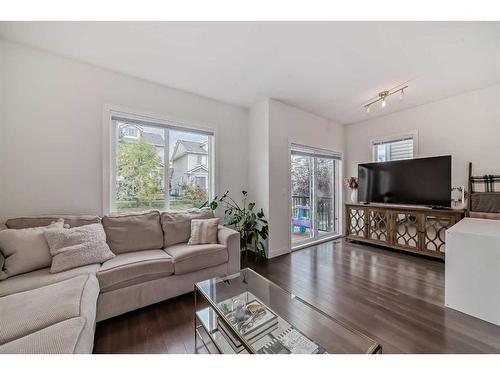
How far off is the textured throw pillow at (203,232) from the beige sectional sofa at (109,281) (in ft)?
0.29

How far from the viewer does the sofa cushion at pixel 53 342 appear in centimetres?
81

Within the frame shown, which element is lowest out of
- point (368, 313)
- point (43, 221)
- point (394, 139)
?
point (368, 313)

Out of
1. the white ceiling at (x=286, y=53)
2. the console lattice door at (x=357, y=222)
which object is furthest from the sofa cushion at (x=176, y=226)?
the console lattice door at (x=357, y=222)

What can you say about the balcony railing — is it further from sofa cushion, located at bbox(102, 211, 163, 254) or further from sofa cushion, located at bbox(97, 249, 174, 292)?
sofa cushion, located at bbox(97, 249, 174, 292)

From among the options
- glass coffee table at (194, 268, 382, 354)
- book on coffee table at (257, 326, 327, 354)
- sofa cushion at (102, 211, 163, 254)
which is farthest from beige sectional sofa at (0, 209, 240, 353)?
book on coffee table at (257, 326, 327, 354)

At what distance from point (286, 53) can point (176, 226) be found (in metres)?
2.32

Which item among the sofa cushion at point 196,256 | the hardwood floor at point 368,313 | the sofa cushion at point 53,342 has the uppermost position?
the sofa cushion at point 53,342

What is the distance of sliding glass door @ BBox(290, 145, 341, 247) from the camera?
3836mm

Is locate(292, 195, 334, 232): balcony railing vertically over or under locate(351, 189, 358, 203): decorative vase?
under

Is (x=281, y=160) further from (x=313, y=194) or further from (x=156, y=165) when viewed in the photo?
(x=156, y=165)

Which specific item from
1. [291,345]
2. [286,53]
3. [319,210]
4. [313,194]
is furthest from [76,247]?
[319,210]

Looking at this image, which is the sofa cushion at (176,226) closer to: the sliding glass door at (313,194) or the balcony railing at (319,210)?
the sliding glass door at (313,194)

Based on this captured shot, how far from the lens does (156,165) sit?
9.06 ft

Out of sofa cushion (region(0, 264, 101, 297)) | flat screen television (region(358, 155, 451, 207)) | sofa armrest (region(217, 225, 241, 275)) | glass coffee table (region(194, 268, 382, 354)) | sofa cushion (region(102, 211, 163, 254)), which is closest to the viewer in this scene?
glass coffee table (region(194, 268, 382, 354))
